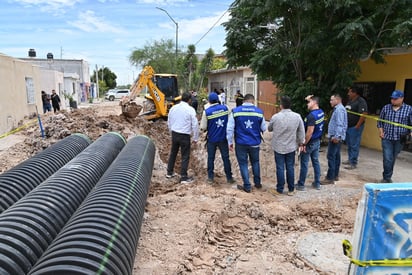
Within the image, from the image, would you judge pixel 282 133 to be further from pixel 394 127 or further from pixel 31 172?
pixel 31 172

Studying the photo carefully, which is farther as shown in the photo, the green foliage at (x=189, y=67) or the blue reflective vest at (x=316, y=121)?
the green foliage at (x=189, y=67)

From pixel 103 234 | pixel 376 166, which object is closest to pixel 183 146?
pixel 103 234

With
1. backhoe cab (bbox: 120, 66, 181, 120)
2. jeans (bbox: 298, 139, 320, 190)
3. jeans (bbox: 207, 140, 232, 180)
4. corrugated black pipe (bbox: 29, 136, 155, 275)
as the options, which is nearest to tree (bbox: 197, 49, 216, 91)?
backhoe cab (bbox: 120, 66, 181, 120)

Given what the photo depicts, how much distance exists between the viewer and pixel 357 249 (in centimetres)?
219

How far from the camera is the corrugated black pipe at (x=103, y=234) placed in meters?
2.12

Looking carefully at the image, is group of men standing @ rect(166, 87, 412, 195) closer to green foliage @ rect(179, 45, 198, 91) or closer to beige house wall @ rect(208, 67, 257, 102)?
beige house wall @ rect(208, 67, 257, 102)

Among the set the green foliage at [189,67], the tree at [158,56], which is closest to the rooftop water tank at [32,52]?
the tree at [158,56]

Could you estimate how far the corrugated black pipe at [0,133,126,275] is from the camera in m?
2.34

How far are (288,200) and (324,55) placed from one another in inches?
171

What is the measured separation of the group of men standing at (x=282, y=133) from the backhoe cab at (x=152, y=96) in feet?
26.3

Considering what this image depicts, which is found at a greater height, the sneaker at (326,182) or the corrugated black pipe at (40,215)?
the corrugated black pipe at (40,215)

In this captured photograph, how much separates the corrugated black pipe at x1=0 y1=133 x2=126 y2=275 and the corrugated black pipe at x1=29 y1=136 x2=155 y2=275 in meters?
0.19

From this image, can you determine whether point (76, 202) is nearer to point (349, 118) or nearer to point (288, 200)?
point (288, 200)

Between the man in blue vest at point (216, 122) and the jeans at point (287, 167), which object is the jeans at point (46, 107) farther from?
the jeans at point (287, 167)
